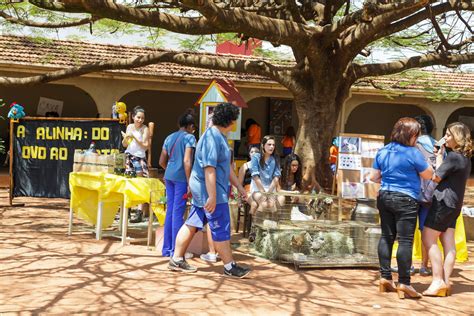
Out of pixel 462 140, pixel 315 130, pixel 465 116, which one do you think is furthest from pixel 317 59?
pixel 465 116

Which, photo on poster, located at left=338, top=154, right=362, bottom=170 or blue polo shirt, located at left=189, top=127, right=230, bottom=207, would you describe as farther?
photo on poster, located at left=338, top=154, right=362, bottom=170

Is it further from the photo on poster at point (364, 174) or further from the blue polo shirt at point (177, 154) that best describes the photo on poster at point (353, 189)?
the blue polo shirt at point (177, 154)

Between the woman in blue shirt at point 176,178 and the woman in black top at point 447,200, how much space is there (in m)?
2.53

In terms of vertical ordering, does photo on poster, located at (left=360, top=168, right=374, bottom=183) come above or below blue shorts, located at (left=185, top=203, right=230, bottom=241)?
above

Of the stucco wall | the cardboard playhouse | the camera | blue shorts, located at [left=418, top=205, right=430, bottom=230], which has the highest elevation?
the stucco wall

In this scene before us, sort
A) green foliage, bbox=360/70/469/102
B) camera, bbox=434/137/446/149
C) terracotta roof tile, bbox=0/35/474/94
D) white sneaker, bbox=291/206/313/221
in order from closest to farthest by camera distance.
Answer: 1. camera, bbox=434/137/446/149
2. white sneaker, bbox=291/206/313/221
3. terracotta roof tile, bbox=0/35/474/94
4. green foliage, bbox=360/70/469/102

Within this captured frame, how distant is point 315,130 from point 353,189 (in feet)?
4.33

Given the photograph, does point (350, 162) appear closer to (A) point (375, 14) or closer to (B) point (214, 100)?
(B) point (214, 100)

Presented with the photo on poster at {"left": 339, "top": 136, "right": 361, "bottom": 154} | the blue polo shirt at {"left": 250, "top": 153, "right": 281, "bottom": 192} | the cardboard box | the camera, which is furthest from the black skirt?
the photo on poster at {"left": 339, "top": 136, "right": 361, "bottom": 154}

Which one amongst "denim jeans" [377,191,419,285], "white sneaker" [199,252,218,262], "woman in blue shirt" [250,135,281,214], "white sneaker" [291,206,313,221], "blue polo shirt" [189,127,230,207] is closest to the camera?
"denim jeans" [377,191,419,285]

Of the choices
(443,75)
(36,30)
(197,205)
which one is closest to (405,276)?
(197,205)

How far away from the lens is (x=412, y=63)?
444 inches

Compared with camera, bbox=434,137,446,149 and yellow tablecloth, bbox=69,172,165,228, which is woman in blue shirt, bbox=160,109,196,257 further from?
camera, bbox=434,137,446,149

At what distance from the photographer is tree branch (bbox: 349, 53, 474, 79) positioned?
36.2 ft
